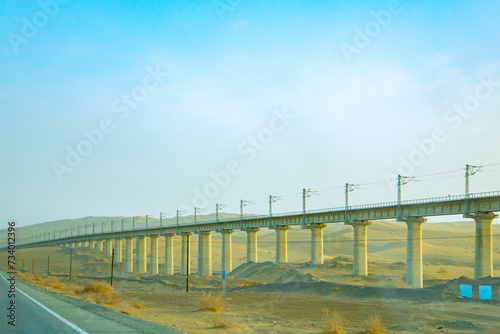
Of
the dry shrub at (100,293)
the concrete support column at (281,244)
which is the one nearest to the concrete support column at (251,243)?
the concrete support column at (281,244)

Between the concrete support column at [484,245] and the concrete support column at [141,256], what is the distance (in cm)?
7836

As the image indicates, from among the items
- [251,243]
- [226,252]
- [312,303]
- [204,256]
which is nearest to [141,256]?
[204,256]

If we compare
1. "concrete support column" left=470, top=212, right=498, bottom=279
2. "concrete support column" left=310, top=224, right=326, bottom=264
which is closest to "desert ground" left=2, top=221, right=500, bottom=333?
"concrete support column" left=310, top=224, right=326, bottom=264

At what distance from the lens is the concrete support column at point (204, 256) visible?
300 feet

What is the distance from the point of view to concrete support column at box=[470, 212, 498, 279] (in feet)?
163

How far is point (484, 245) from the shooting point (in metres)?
49.8

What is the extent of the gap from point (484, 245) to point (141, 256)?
270ft

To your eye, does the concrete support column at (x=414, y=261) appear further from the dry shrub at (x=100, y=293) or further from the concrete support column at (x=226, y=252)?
the concrete support column at (x=226, y=252)

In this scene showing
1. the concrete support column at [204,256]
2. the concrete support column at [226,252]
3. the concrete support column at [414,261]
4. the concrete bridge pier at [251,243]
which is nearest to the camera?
the concrete support column at [414,261]

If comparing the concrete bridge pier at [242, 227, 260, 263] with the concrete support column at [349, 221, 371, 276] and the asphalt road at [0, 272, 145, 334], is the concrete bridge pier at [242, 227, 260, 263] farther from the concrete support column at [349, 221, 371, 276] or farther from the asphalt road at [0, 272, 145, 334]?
the asphalt road at [0, 272, 145, 334]

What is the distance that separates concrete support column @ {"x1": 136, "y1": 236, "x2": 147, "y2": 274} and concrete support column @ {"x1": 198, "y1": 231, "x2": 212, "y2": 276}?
24.1 metres

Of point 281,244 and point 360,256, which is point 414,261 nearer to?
point 360,256

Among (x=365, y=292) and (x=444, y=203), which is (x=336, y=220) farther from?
(x=365, y=292)

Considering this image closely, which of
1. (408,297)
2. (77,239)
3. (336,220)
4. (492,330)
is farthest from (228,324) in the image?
(77,239)
